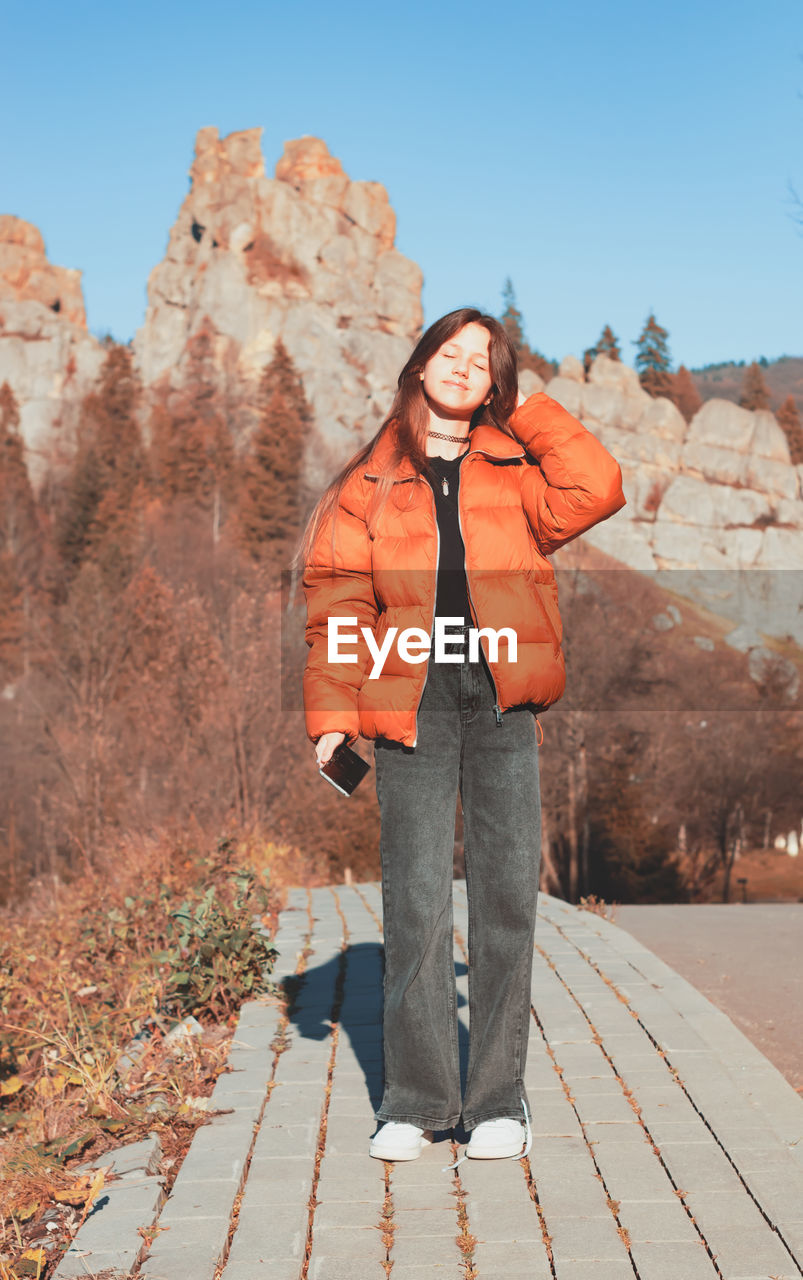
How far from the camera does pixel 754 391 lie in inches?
4262

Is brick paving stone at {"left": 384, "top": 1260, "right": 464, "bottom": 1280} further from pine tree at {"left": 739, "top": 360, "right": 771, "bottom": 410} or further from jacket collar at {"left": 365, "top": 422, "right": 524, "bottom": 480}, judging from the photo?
pine tree at {"left": 739, "top": 360, "right": 771, "bottom": 410}

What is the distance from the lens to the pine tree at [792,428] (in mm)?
104188

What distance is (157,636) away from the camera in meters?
37.8

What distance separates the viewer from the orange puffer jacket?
3135mm

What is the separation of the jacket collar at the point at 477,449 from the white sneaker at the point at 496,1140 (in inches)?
70.3

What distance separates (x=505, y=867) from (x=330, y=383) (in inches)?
3341

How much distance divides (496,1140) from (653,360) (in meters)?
112

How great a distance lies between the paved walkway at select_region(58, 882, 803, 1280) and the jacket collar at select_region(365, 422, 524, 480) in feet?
6.19

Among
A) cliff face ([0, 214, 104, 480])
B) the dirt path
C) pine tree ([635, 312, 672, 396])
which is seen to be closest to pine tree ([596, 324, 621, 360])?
pine tree ([635, 312, 672, 396])

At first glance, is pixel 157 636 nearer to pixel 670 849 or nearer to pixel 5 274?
pixel 670 849

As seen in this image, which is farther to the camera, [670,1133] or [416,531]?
[670,1133]

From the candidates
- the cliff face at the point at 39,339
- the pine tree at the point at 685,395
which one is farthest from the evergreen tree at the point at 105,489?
the pine tree at the point at 685,395

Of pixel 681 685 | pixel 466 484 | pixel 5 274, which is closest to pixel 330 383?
pixel 5 274

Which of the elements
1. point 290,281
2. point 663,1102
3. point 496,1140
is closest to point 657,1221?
point 496,1140
